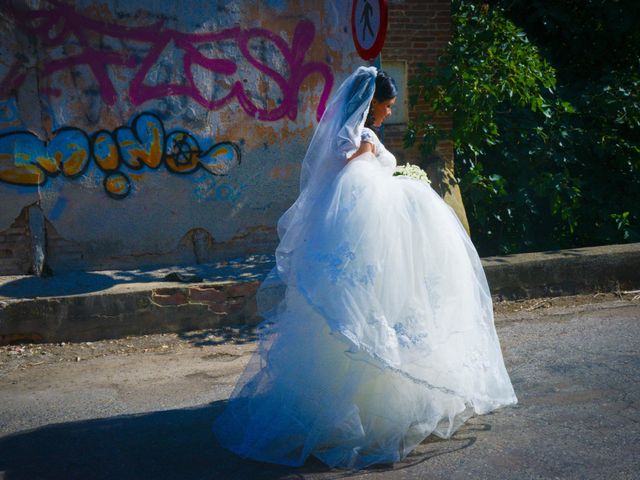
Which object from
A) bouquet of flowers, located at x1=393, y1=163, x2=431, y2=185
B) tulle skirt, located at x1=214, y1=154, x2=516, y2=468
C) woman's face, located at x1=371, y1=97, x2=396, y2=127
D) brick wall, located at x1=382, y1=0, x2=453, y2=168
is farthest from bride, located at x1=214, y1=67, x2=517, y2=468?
brick wall, located at x1=382, y1=0, x2=453, y2=168

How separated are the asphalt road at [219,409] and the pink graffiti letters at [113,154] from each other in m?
1.79

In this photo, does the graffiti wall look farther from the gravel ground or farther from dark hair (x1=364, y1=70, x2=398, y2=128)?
dark hair (x1=364, y1=70, x2=398, y2=128)

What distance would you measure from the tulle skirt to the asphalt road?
161mm

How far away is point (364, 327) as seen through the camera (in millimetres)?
3674

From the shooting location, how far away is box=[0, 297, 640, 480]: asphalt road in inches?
147

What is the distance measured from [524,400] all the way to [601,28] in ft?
22.2

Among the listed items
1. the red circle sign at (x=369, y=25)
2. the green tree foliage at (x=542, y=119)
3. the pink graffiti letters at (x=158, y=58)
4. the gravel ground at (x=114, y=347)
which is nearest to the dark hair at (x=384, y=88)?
the red circle sign at (x=369, y=25)

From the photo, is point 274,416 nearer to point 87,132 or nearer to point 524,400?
point 524,400

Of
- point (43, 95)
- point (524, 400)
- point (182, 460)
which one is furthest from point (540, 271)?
point (43, 95)

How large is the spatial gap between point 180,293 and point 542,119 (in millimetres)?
5028

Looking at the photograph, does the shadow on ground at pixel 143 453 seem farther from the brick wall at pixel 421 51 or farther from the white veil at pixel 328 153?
the brick wall at pixel 421 51

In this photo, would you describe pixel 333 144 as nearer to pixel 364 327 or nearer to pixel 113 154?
pixel 364 327

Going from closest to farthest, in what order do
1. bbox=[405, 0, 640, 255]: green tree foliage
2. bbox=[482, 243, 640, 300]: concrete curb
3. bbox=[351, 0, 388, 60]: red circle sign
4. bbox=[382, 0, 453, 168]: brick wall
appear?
bbox=[351, 0, 388, 60]: red circle sign
bbox=[482, 243, 640, 300]: concrete curb
bbox=[405, 0, 640, 255]: green tree foliage
bbox=[382, 0, 453, 168]: brick wall

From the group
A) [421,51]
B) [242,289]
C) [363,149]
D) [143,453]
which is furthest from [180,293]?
[421,51]
